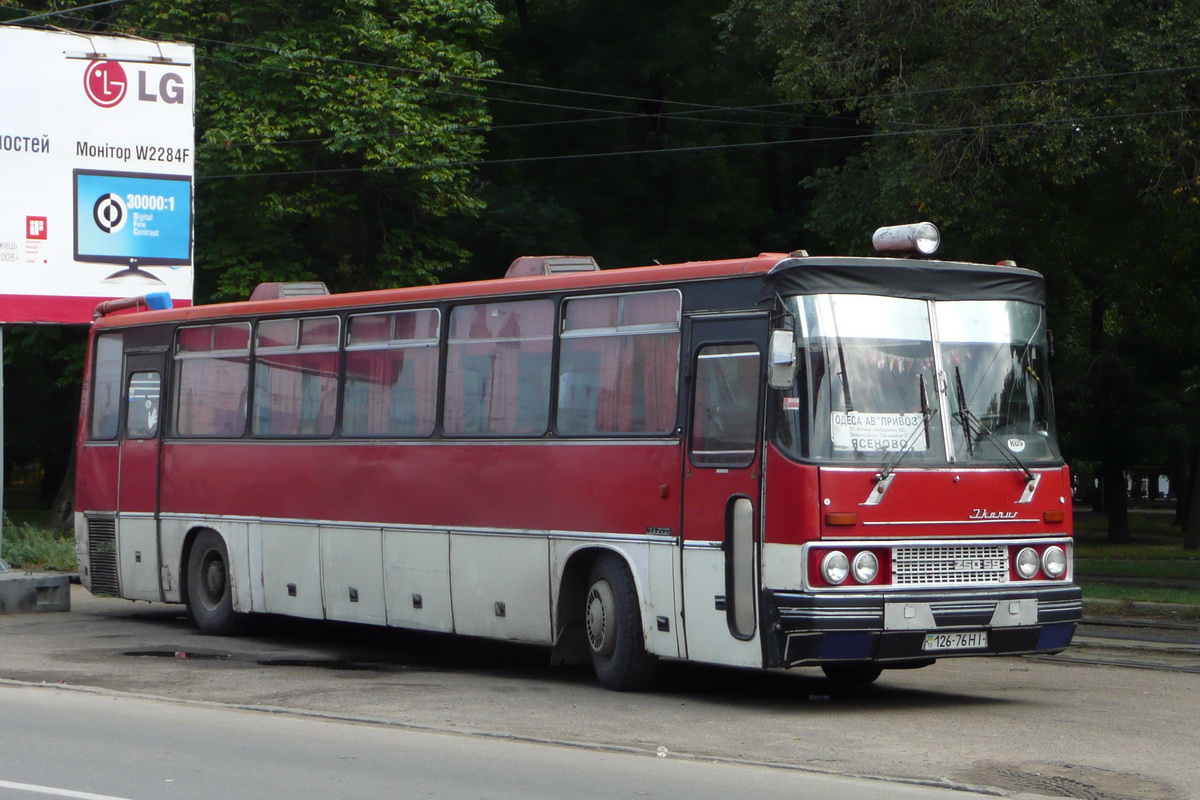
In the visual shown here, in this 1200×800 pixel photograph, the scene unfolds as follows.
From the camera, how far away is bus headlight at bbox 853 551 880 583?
432 inches

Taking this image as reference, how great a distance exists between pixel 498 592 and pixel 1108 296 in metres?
18.2

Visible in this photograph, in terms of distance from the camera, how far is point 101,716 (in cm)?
1116

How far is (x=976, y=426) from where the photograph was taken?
37.9 feet

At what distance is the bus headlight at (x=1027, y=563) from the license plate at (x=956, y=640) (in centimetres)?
54

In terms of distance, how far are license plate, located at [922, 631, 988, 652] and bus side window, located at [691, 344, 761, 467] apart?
164cm

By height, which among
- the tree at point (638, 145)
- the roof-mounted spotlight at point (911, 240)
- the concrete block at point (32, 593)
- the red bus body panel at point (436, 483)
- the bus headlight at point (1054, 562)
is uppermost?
the tree at point (638, 145)

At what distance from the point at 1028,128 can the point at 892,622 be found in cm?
1144

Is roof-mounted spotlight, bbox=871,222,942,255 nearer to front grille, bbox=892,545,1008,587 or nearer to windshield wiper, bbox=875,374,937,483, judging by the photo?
windshield wiper, bbox=875,374,937,483

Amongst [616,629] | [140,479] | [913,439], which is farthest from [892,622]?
[140,479]

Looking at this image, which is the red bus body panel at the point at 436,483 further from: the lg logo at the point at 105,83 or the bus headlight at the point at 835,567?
the lg logo at the point at 105,83

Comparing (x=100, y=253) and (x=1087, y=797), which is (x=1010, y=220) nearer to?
(x=100, y=253)

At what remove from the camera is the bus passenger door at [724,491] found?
442 inches

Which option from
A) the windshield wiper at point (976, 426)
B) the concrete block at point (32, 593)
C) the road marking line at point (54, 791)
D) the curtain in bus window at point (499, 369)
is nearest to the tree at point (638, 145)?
the concrete block at point (32, 593)

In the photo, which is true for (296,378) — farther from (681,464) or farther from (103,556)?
(681,464)
